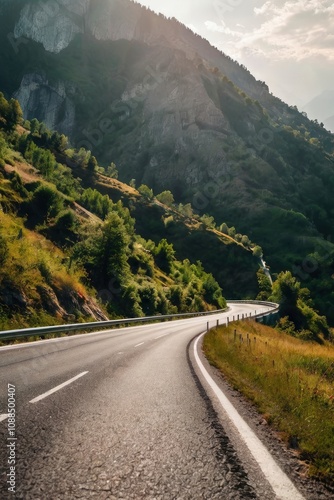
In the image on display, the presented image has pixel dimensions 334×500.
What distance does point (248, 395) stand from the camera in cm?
696

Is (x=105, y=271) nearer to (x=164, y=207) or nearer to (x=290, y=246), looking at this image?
(x=164, y=207)

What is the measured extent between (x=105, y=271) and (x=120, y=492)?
3322 centimetres

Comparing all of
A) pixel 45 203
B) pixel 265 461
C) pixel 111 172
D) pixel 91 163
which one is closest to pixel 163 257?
pixel 45 203

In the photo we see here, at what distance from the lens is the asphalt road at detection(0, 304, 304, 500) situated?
3023 millimetres

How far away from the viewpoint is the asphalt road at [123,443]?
3.02 m

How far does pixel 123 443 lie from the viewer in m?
4.06

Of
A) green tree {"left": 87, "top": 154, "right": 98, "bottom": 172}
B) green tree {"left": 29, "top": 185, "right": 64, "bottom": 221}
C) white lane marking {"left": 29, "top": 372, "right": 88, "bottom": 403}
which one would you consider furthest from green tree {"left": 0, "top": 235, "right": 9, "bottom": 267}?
green tree {"left": 87, "top": 154, "right": 98, "bottom": 172}

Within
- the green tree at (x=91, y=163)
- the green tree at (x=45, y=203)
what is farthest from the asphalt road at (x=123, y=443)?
the green tree at (x=91, y=163)

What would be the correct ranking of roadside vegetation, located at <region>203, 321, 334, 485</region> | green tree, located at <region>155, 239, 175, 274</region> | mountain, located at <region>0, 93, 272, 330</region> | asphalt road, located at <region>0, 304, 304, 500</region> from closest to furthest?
1. asphalt road, located at <region>0, 304, 304, 500</region>
2. roadside vegetation, located at <region>203, 321, 334, 485</region>
3. mountain, located at <region>0, 93, 272, 330</region>
4. green tree, located at <region>155, 239, 175, 274</region>

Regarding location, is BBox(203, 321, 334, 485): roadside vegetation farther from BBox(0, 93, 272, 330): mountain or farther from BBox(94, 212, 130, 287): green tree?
BBox(94, 212, 130, 287): green tree

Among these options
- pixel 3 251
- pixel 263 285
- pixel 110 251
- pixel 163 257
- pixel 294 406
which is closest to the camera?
pixel 294 406

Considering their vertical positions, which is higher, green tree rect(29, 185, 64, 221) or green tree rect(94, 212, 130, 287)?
green tree rect(29, 185, 64, 221)

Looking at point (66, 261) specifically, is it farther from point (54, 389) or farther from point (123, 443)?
point (123, 443)

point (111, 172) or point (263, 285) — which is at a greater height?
point (111, 172)
